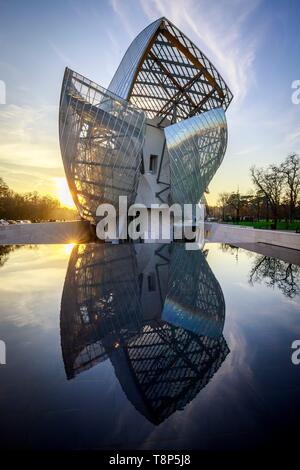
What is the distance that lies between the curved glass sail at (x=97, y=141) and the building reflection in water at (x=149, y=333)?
14128mm

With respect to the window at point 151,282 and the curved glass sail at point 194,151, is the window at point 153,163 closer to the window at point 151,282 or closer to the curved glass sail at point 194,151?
the curved glass sail at point 194,151

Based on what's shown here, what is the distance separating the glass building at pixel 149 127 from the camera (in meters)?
20.9

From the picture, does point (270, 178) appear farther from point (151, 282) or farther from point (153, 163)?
point (151, 282)

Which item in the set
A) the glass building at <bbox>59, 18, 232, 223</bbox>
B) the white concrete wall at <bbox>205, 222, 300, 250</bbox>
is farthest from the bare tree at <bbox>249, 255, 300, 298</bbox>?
the glass building at <bbox>59, 18, 232, 223</bbox>

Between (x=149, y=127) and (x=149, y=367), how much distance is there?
2906 cm

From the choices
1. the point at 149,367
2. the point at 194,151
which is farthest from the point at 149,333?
the point at 194,151

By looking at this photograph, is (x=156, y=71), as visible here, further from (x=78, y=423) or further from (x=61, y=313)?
(x=78, y=423)

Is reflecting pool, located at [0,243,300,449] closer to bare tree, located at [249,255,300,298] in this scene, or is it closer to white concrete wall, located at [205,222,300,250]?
bare tree, located at [249,255,300,298]

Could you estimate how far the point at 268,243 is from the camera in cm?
1959

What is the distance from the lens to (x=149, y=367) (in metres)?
3.71

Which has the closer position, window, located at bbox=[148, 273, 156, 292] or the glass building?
window, located at bbox=[148, 273, 156, 292]

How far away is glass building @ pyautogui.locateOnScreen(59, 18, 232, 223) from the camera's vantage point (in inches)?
822

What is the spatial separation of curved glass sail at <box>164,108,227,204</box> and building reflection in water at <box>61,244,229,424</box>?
64.2 feet

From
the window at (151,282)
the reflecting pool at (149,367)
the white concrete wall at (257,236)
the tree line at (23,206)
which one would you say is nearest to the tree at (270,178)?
the white concrete wall at (257,236)
